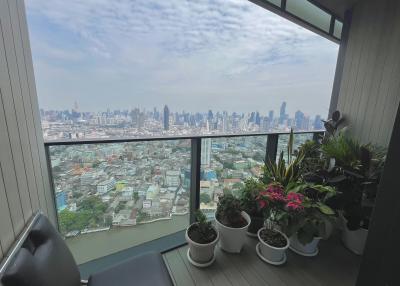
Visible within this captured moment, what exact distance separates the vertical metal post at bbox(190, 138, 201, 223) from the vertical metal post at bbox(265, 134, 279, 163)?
108cm

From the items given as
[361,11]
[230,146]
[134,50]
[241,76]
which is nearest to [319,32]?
[361,11]

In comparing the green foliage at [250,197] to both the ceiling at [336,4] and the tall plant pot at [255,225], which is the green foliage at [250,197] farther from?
the ceiling at [336,4]

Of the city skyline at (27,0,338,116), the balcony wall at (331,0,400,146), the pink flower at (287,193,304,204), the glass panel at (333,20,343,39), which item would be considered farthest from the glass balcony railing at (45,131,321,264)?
the glass panel at (333,20,343,39)

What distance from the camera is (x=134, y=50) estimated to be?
2205 millimetres

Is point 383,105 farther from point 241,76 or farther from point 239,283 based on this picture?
point 239,283

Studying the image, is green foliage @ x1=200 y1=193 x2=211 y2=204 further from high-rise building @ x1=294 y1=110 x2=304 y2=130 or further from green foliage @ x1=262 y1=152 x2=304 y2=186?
high-rise building @ x1=294 y1=110 x2=304 y2=130

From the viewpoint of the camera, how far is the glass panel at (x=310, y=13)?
2.54 meters

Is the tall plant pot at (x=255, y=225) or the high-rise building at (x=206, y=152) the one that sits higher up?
the high-rise building at (x=206, y=152)

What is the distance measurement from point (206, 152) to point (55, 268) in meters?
1.45

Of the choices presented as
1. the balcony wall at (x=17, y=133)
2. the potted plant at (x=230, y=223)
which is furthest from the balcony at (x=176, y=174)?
the potted plant at (x=230, y=223)

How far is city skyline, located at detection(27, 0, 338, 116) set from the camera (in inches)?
62.6

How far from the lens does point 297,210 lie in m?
1.64

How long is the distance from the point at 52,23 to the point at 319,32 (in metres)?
3.58

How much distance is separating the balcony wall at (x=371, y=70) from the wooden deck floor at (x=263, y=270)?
161 centimetres
